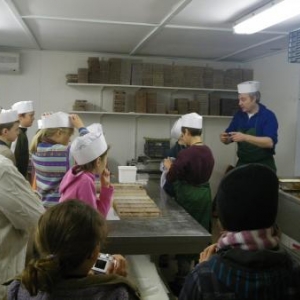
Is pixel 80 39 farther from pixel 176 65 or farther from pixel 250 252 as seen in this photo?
pixel 250 252

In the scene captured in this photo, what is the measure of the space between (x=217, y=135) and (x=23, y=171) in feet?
10.5

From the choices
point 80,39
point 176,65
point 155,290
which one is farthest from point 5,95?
point 155,290

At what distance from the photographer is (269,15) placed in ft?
9.20

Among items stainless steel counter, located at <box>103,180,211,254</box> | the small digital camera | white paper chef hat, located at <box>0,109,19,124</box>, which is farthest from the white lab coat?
white paper chef hat, located at <box>0,109,19,124</box>

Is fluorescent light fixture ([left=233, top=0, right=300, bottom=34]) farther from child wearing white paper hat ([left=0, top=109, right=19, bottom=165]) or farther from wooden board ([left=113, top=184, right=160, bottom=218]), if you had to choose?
child wearing white paper hat ([left=0, top=109, right=19, bottom=165])

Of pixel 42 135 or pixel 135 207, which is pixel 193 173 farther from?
pixel 42 135

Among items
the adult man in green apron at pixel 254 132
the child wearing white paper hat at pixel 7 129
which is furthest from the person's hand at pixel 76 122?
the adult man in green apron at pixel 254 132

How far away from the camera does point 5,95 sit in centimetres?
539

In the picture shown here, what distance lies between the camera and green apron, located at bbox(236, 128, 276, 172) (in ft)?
11.7

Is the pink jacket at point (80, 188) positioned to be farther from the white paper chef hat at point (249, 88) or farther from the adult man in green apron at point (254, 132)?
the white paper chef hat at point (249, 88)

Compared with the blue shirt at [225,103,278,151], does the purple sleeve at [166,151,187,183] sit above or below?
below

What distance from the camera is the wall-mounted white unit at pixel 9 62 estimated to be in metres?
5.21

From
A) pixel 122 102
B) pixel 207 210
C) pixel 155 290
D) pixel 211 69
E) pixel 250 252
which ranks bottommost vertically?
pixel 155 290

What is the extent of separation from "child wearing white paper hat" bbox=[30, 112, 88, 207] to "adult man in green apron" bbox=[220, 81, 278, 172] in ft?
5.27
